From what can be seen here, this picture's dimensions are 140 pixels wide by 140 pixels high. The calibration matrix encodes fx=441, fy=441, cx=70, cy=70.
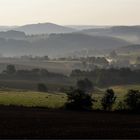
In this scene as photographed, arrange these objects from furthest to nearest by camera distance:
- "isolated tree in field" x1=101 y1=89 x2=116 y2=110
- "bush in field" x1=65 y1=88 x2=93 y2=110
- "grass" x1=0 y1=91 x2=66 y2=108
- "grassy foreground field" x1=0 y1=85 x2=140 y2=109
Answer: "grassy foreground field" x1=0 y1=85 x2=140 y2=109 < "grass" x1=0 y1=91 x2=66 y2=108 < "isolated tree in field" x1=101 y1=89 x2=116 y2=110 < "bush in field" x1=65 y1=88 x2=93 y2=110

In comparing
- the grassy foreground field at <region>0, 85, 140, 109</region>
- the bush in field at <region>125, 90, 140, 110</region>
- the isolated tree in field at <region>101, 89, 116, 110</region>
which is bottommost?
the grassy foreground field at <region>0, 85, 140, 109</region>

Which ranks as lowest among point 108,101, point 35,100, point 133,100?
point 35,100

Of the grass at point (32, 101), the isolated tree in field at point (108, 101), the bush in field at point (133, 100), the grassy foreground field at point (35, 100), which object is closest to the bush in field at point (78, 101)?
the isolated tree in field at point (108, 101)

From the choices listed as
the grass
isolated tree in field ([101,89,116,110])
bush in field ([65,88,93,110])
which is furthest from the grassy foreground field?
bush in field ([65,88,93,110])

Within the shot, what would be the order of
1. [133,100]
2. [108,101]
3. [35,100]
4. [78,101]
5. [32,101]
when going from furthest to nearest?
1. [35,100]
2. [32,101]
3. [108,101]
4. [133,100]
5. [78,101]

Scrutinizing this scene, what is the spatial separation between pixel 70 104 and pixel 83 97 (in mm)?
2554

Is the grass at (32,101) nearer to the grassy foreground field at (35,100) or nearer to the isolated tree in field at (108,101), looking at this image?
the grassy foreground field at (35,100)

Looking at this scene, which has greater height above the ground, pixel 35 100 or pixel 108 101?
pixel 108 101

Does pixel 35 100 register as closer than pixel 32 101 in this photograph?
No

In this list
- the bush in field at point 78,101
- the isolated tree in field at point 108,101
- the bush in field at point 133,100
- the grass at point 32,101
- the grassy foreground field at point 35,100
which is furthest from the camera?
the grassy foreground field at point 35,100

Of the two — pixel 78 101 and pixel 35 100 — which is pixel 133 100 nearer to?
pixel 78 101

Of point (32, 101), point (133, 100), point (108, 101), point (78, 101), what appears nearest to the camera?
point (78, 101)

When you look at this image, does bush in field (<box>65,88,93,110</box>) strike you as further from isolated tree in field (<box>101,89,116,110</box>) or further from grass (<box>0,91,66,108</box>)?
grass (<box>0,91,66,108</box>)

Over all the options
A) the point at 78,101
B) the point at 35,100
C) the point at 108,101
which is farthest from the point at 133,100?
the point at 35,100
